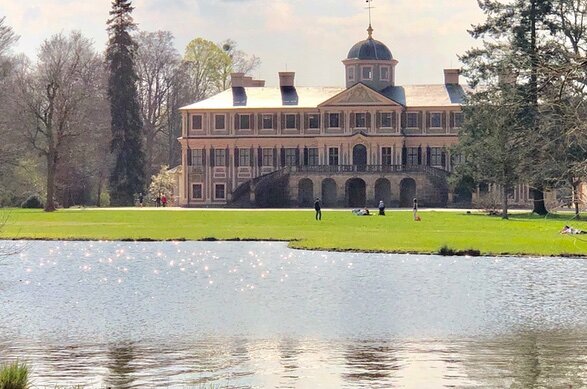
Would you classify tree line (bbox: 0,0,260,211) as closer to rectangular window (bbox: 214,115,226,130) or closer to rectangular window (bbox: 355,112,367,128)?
rectangular window (bbox: 214,115,226,130)

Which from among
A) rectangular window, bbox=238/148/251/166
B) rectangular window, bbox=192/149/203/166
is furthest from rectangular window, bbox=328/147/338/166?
rectangular window, bbox=192/149/203/166

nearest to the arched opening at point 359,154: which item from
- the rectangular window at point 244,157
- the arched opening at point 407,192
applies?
the arched opening at point 407,192

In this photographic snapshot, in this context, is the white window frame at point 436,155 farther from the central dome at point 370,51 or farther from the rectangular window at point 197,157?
the rectangular window at point 197,157

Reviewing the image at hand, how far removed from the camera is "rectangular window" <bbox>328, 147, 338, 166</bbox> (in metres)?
93.4

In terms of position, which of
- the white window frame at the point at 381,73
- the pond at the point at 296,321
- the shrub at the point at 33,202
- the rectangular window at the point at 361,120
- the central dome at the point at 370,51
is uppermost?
the central dome at the point at 370,51

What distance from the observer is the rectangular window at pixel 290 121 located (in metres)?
94.6

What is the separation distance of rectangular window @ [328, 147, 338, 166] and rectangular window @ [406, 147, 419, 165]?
17.5 ft

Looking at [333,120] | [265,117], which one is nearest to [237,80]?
[265,117]

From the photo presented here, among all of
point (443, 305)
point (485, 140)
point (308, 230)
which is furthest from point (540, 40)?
point (443, 305)

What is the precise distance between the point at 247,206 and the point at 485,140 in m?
26.3

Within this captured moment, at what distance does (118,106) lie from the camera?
93375 mm

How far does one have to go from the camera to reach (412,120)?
307 feet

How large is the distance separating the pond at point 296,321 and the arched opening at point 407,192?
5060 centimetres

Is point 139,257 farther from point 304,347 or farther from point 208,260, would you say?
point 304,347
